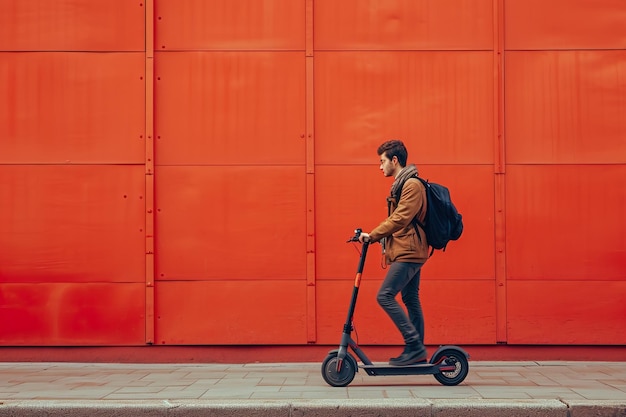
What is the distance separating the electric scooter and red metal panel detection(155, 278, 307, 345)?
160cm

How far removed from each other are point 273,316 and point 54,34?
3469 millimetres

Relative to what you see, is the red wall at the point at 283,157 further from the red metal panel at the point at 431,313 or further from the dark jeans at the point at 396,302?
the dark jeans at the point at 396,302

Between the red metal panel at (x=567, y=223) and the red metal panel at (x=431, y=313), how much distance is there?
0.43 meters

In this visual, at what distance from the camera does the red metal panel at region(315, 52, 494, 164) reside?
8.74m

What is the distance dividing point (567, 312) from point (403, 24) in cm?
320

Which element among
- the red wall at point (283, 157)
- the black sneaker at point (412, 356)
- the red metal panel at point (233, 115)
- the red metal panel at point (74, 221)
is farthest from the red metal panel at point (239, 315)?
the black sneaker at point (412, 356)

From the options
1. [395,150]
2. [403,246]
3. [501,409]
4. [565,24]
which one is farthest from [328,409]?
[565,24]

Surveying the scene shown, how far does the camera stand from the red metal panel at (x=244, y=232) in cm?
873

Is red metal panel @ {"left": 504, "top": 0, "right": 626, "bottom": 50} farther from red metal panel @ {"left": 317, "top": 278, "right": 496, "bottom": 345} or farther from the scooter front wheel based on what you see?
the scooter front wheel

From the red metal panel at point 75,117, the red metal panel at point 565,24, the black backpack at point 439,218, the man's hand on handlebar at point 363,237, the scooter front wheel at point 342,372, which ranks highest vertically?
the red metal panel at point 565,24

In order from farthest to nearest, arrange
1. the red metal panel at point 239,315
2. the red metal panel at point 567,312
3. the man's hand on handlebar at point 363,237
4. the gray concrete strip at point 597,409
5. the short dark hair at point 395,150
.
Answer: the red metal panel at point 239,315
the red metal panel at point 567,312
the short dark hair at point 395,150
the man's hand on handlebar at point 363,237
the gray concrete strip at point 597,409

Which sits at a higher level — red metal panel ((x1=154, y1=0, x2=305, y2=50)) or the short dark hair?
red metal panel ((x1=154, y1=0, x2=305, y2=50))

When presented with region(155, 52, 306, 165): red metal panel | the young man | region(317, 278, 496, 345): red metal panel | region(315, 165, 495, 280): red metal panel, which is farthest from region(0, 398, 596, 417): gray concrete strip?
region(155, 52, 306, 165): red metal panel

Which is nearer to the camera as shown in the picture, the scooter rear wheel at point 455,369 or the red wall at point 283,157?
the scooter rear wheel at point 455,369
